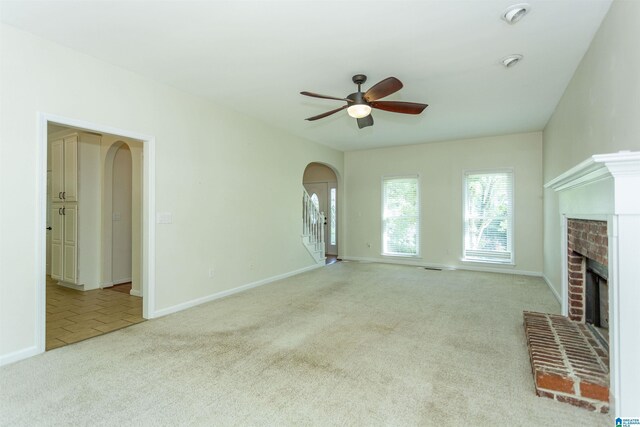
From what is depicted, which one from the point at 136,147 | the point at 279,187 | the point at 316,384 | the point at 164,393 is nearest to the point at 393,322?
the point at 316,384

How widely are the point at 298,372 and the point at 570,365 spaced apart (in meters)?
1.86

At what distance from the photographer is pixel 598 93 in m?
2.72

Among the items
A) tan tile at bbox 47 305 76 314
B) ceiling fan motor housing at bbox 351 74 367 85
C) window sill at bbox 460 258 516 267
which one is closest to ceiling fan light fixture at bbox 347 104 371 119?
ceiling fan motor housing at bbox 351 74 367 85

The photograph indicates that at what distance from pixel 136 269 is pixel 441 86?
4.74 meters

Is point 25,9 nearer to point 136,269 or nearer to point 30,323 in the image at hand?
point 30,323

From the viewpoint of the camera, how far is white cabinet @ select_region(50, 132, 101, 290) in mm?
4816

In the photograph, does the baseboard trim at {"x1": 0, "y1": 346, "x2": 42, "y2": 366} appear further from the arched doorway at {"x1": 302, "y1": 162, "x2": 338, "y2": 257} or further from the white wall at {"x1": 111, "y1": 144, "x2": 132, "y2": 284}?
the arched doorway at {"x1": 302, "y1": 162, "x2": 338, "y2": 257}

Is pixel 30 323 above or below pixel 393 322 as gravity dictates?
above

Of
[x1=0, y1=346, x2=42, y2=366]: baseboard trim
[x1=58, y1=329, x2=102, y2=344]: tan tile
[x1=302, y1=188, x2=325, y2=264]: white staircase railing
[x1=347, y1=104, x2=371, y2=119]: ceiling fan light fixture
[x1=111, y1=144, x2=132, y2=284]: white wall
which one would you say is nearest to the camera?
[x1=0, y1=346, x2=42, y2=366]: baseboard trim

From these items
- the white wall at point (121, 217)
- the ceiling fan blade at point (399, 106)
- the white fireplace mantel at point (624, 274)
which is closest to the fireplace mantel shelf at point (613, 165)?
the white fireplace mantel at point (624, 274)

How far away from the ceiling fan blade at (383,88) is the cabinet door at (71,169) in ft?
14.4

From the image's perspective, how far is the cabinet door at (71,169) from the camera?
15.8 feet

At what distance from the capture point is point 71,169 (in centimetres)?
488

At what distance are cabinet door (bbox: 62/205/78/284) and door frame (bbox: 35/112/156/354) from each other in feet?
6.52
